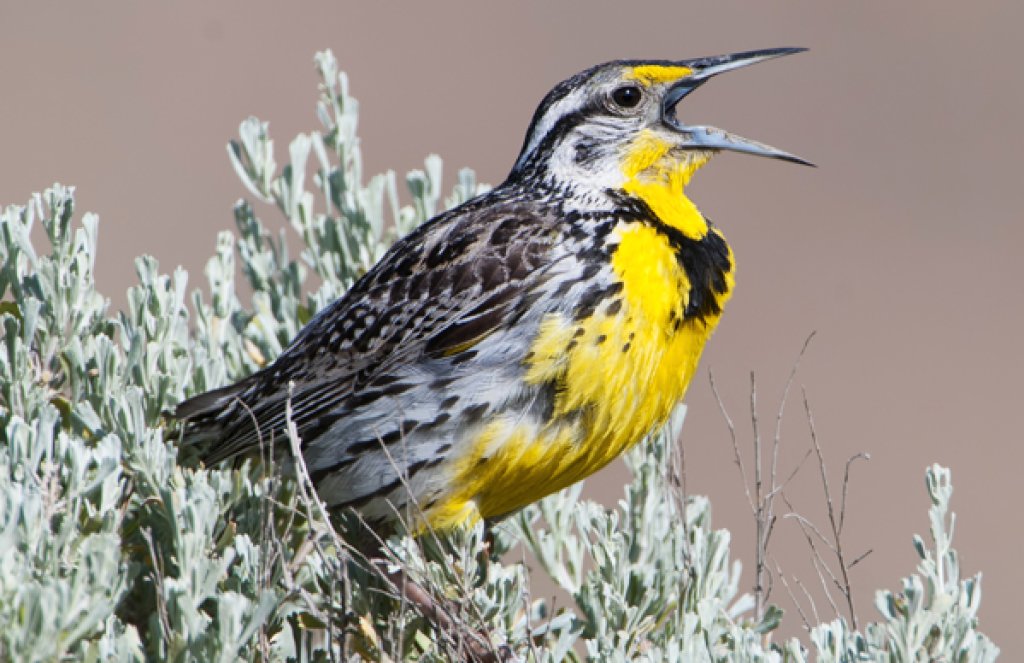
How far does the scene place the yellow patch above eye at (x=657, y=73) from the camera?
3492 millimetres

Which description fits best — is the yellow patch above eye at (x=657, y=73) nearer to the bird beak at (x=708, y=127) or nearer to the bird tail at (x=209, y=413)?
the bird beak at (x=708, y=127)

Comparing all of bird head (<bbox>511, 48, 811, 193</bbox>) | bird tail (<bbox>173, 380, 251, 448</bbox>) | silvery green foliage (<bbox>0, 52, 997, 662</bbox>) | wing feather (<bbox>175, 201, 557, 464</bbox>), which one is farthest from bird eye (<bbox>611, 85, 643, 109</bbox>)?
bird tail (<bbox>173, 380, 251, 448</bbox>)

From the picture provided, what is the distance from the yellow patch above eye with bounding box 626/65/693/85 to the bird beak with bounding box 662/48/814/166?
0.5 inches

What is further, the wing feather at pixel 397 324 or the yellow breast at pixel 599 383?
the wing feather at pixel 397 324

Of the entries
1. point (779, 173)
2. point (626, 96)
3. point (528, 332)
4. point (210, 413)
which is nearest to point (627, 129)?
point (626, 96)

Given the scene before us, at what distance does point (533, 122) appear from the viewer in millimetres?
3652

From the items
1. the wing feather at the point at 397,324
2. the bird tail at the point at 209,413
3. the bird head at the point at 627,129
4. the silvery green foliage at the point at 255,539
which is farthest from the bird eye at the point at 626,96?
the bird tail at the point at 209,413

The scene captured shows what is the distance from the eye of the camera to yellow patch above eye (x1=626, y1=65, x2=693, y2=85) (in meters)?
3.49

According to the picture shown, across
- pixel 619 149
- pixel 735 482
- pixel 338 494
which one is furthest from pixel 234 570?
pixel 735 482

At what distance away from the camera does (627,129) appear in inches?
137

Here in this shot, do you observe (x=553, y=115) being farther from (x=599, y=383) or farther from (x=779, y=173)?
(x=779, y=173)

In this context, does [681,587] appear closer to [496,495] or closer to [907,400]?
[496,495]

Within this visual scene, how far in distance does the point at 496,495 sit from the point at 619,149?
84 cm

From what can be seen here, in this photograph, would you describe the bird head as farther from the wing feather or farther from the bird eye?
the wing feather
